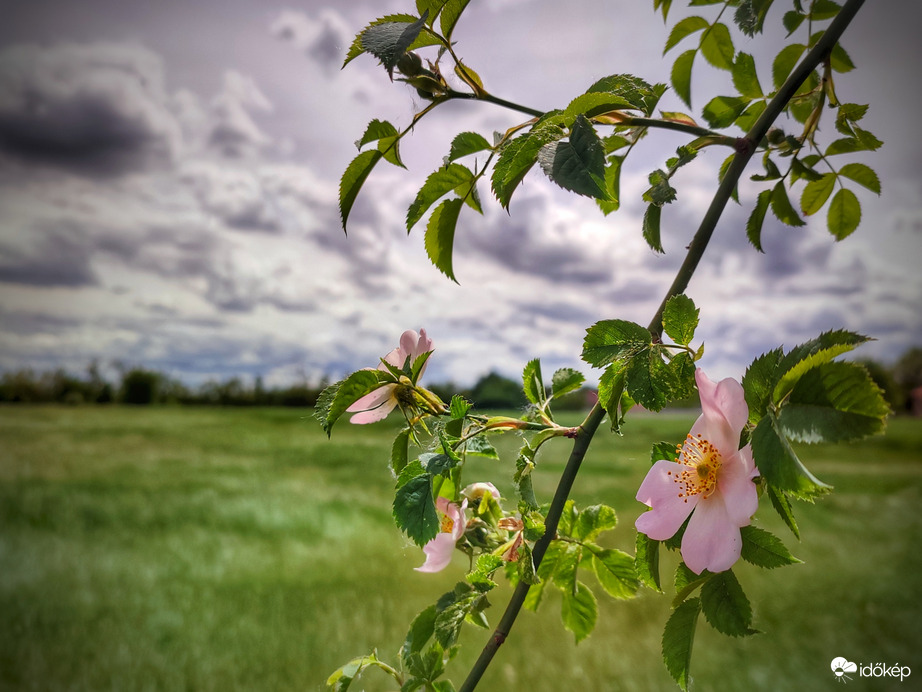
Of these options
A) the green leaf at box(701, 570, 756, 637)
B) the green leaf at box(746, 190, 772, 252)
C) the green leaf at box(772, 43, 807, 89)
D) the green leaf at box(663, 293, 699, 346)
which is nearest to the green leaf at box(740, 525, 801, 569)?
the green leaf at box(701, 570, 756, 637)

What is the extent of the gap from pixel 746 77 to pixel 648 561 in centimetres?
48

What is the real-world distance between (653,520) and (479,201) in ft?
0.84

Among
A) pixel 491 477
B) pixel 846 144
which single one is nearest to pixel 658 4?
pixel 846 144

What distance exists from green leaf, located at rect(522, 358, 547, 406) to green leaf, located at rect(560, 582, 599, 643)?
179mm

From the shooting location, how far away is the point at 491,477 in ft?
12.4

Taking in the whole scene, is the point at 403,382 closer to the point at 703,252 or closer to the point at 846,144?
the point at 703,252

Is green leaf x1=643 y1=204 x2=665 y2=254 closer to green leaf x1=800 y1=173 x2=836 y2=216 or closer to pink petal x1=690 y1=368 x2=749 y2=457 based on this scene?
pink petal x1=690 y1=368 x2=749 y2=457

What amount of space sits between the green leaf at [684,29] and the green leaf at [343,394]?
0.52 m

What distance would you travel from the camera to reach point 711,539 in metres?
0.34

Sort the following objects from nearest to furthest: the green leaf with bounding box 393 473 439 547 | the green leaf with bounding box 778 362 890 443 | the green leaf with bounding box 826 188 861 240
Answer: the green leaf with bounding box 778 362 890 443, the green leaf with bounding box 393 473 439 547, the green leaf with bounding box 826 188 861 240

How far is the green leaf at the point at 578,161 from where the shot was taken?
0.31 m

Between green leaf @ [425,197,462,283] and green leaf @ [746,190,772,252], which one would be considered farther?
green leaf @ [746,190,772,252]

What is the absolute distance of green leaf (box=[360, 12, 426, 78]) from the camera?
0.34 metres

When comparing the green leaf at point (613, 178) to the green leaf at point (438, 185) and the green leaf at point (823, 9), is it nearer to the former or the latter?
the green leaf at point (438, 185)
